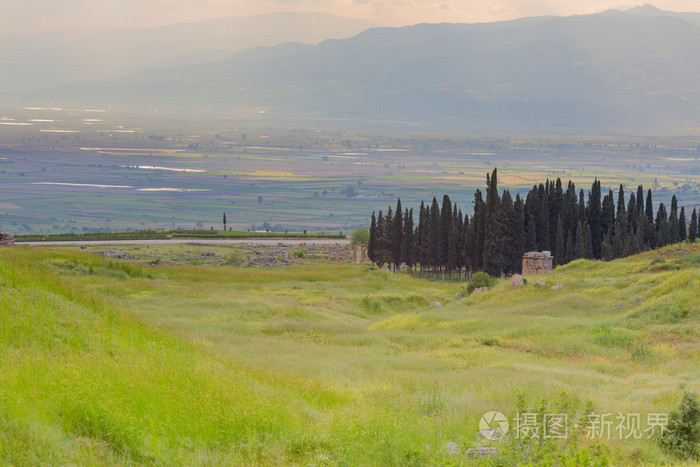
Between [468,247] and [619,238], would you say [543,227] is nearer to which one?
[619,238]

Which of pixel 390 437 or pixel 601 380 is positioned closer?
pixel 390 437

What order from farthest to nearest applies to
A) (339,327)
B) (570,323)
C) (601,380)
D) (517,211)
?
(517,211), (339,327), (570,323), (601,380)

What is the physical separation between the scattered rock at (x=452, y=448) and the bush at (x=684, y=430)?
3520 millimetres

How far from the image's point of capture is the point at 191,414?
9961mm

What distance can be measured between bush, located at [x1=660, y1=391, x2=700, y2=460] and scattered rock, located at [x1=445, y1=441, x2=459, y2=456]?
3520 mm

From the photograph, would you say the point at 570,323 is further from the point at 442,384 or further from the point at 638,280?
the point at 442,384

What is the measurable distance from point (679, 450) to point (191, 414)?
292 inches

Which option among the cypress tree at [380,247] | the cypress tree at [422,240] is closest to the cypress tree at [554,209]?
the cypress tree at [422,240]

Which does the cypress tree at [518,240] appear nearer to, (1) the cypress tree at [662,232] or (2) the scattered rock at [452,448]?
(1) the cypress tree at [662,232]

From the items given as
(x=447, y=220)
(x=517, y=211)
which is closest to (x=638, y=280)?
(x=517, y=211)

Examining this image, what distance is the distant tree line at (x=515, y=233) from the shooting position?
7531 centimetres

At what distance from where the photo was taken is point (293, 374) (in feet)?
48.6

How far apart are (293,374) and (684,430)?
7.53m

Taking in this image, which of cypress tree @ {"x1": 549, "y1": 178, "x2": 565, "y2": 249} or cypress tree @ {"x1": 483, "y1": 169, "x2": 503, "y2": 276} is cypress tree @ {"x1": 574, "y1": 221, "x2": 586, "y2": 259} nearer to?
cypress tree @ {"x1": 549, "y1": 178, "x2": 565, "y2": 249}
